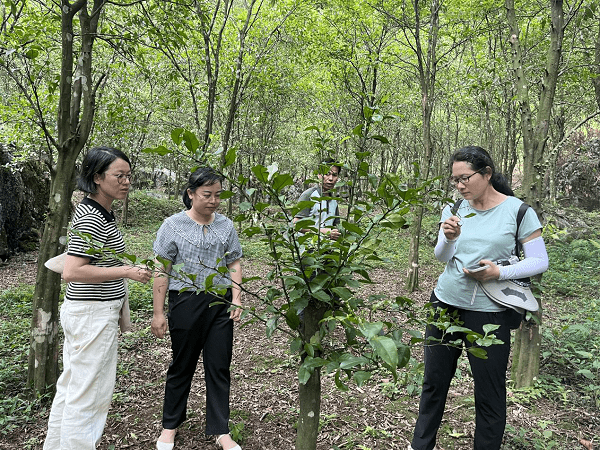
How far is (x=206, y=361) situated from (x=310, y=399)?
1438mm

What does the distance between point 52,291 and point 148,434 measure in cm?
150

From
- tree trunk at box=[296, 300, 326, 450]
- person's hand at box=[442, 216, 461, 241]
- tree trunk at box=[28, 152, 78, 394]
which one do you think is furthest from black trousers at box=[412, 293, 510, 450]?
tree trunk at box=[28, 152, 78, 394]

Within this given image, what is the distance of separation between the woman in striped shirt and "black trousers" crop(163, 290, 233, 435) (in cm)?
45

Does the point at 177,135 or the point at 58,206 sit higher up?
the point at 177,135

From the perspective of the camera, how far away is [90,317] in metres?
2.36

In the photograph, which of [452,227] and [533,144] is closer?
[452,227]

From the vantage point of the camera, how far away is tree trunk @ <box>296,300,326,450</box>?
65.5 inches

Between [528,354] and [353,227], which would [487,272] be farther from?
[528,354]

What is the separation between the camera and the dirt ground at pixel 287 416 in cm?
295

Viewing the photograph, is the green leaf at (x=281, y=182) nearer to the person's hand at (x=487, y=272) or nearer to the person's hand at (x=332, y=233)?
the person's hand at (x=332, y=233)

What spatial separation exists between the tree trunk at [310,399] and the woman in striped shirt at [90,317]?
1131 millimetres

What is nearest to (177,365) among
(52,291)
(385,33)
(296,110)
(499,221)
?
(52,291)

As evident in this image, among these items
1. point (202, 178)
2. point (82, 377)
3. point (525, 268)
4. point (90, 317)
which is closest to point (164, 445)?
Result: point (82, 377)

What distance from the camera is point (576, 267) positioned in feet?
31.4
